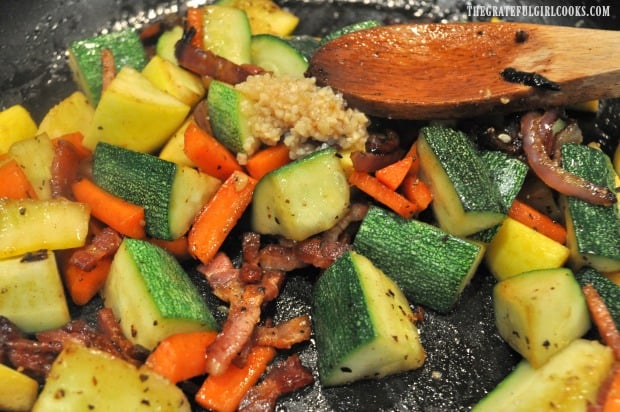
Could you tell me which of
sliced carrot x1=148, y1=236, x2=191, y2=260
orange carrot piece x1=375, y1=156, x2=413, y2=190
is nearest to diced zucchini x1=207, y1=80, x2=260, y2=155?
sliced carrot x1=148, y1=236, x2=191, y2=260

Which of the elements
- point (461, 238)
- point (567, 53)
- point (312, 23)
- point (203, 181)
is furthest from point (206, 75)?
point (567, 53)

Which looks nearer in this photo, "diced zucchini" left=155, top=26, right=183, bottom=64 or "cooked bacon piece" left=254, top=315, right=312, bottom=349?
"cooked bacon piece" left=254, top=315, right=312, bottom=349

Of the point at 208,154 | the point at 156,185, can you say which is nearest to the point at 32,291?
the point at 156,185

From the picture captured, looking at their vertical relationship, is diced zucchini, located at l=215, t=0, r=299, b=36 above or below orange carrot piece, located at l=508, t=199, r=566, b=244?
above

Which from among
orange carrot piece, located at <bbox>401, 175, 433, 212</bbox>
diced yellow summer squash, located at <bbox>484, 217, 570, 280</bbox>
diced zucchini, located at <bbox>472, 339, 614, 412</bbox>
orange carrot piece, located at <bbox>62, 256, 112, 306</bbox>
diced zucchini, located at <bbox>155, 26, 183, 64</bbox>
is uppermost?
diced zucchini, located at <bbox>155, 26, 183, 64</bbox>

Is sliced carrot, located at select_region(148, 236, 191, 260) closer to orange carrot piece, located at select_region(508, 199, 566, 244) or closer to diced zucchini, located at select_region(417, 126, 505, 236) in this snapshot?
diced zucchini, located at select_region(417, 126, 505, 236)

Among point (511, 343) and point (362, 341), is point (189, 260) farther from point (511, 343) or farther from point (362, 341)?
point (511, 343)
